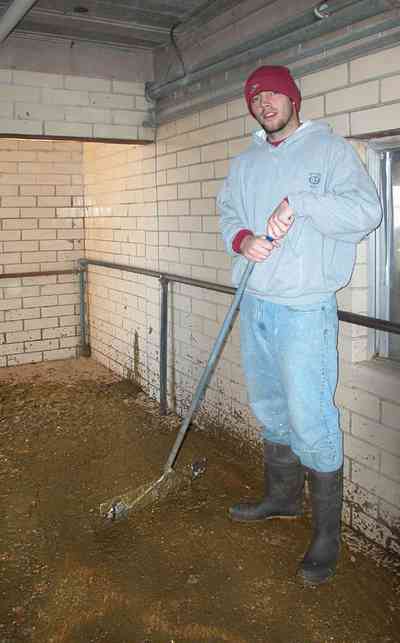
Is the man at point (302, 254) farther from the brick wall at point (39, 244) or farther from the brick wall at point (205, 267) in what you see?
the brick wall at point (39, 244)

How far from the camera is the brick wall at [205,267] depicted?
2.47 metres

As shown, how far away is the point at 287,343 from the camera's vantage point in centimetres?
231

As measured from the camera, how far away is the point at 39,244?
5848 mm

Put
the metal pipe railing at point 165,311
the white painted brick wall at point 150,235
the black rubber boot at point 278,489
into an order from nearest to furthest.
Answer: the metal pipe railing at point 165,311 < the white painted brick wall at point 150,235 < the black rubber boot at point 278,489

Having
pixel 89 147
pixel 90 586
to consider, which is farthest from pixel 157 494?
pixel 89 147

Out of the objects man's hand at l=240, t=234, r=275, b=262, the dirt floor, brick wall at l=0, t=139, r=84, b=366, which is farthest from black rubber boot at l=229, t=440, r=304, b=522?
brick wall at l=0, t=139, r=84, b=366

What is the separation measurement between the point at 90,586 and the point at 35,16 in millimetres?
3307

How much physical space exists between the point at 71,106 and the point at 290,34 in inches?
81.2

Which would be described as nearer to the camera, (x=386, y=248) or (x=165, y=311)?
(x=386, y=248)

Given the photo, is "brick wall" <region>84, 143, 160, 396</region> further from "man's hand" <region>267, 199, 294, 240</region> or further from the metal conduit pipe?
"man's hand" <region>267, 199, 294, 240</region>

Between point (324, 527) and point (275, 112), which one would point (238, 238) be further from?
point (324, 527)

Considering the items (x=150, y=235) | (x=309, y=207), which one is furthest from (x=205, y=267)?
(x=309, y=207)

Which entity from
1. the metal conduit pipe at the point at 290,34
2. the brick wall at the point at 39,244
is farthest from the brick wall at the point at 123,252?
the metal conduit pipe at the point at 290,34

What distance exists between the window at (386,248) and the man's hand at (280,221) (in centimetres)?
55
